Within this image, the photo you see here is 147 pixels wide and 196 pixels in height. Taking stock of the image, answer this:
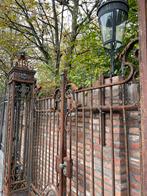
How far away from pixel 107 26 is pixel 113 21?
75 mm

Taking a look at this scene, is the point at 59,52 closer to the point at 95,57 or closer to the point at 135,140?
the point at 95,57

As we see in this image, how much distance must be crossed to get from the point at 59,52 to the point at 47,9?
1.31m

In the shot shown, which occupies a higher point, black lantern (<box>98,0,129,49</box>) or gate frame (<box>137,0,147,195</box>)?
black lantern (<box>98,0,129,49</box>)

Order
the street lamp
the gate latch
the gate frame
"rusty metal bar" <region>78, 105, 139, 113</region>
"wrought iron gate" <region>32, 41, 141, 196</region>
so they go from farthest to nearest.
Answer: the gate latch → the street lamp → "wrought iron gate" <region>32, 41, 141, 196</region> → "rusty metal bar" <region>78, 105, 139, 113</region> → the gate frame

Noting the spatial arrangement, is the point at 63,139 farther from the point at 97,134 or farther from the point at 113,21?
the point at 113,21

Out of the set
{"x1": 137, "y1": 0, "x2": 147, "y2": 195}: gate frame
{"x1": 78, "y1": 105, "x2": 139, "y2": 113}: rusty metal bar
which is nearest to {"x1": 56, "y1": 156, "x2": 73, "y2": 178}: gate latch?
{"x1": 78, "y1": 105, "x2": 139, "y2": 113}: rusty metal bar

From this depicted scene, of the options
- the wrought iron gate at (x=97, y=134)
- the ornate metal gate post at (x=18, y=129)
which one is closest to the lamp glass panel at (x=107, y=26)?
the wrought iron gate at (x=97, y=134)

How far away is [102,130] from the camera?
1.82 meters

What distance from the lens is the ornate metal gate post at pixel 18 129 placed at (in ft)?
10.2

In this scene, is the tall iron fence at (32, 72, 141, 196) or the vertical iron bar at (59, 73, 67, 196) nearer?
the tall iron fence at (32, 72, 141, 196)

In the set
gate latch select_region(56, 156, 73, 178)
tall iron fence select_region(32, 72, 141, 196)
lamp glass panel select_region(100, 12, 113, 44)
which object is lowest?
gate latch select_region(56, 156, 73, 178)

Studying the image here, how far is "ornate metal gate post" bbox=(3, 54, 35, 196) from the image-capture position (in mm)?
3115

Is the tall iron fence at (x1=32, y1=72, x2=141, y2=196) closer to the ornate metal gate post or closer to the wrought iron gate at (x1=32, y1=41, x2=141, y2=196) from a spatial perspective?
the wrought iron gate at (x1=32, y1=41, x2=141, y2=196)

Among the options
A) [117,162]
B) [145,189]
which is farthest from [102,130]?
[145,189]
